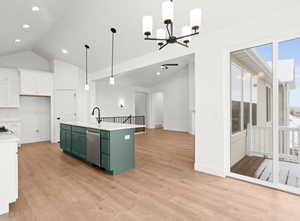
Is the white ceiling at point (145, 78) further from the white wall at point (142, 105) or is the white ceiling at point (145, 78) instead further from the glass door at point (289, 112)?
the glass door at point (289, 112)

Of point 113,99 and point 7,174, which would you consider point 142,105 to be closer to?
point 113,99

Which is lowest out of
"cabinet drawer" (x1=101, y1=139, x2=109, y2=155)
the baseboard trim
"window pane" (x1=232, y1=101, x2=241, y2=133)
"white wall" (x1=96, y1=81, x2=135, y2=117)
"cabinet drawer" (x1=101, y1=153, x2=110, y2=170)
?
the baseboard trim

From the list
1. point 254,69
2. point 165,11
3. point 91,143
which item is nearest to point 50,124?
point 91,143

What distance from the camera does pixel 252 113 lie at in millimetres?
3287

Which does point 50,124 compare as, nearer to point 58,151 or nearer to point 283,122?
point 58,151

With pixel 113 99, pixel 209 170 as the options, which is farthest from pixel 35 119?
pixel 209 170

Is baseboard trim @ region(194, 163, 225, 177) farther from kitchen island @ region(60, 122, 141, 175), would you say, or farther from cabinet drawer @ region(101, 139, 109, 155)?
cabinet drawer @ region(101, 139, 109, 155)

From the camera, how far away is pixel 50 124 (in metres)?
6.84

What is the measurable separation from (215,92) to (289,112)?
117cm

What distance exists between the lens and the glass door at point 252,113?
290 centimetres

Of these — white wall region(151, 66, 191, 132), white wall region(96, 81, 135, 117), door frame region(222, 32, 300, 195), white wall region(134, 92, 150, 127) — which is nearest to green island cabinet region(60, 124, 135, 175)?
door frame region(222, 32, 300, 195)

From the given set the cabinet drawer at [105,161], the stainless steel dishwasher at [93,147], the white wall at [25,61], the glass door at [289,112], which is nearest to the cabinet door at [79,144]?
the stainless steel dishwasher at [93,147]

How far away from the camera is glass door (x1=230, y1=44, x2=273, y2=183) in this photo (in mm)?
2902

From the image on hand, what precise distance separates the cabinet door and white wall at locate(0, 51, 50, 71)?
4.26m
